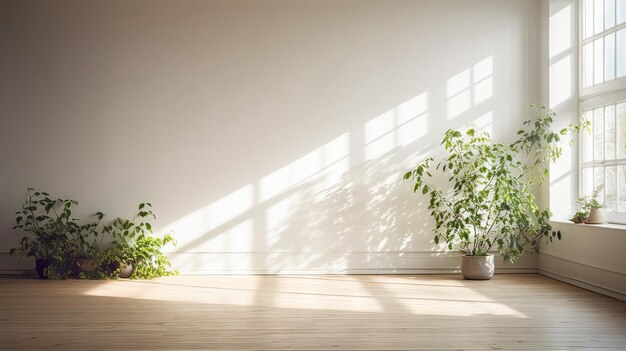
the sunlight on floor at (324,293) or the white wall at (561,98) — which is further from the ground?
the white wall at (561,98)

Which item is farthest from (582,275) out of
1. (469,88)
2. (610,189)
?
(469,88)

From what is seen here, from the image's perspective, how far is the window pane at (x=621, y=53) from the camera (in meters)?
5.28

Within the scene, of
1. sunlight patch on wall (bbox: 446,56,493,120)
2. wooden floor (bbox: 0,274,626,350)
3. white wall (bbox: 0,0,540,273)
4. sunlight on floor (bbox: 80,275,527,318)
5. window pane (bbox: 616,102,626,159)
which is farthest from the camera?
sunlight patch on wall (bbox: 446,56,493,120)

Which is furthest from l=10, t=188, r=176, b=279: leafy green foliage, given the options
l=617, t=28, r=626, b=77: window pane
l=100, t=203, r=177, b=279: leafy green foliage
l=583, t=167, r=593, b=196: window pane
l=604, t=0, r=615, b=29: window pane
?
l=604, t=0, r=615, b=29: window pane

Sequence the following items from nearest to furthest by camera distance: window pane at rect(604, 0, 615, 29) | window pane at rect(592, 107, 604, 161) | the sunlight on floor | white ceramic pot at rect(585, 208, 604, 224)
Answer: the sunlight on floor → white ceramic pot at rect(585, 208, 604, 224) → window pane at rect(604, 0, 615, 29) → window pane at rect(592, 107, 604, 161)

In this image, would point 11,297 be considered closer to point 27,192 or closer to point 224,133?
point 27,192

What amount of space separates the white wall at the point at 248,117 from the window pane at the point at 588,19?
0.81m

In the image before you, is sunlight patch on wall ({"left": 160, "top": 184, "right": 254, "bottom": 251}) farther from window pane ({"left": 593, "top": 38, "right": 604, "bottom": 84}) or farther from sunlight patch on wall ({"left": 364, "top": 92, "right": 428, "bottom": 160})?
window pane ({"left": 593, "top": 38, "right": 604, "bottom": 84})

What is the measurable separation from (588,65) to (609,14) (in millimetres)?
525

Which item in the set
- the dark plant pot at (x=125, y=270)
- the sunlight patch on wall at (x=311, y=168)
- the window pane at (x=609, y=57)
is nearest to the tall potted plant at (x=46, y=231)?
the dark plant pot at (x=125, y=270)

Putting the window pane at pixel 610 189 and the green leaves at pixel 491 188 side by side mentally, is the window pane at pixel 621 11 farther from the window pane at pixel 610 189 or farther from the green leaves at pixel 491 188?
the window pane at pixel 610 189

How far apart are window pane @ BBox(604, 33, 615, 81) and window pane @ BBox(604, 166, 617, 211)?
0.82 m

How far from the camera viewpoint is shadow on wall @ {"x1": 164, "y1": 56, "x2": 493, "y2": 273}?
245 inches

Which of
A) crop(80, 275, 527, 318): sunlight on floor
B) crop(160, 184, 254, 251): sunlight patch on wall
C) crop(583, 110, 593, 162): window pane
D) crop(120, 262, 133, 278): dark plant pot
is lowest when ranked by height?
crop(80, 275, 527, 318): sunlight on floor
